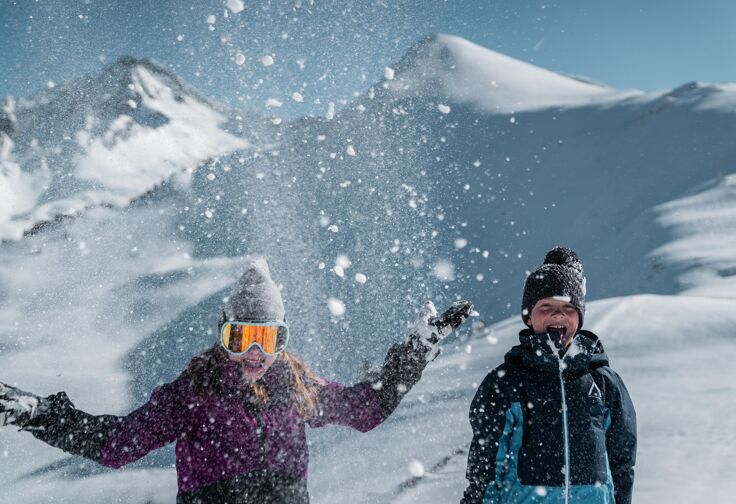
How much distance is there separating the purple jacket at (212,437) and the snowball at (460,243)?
14373 mm

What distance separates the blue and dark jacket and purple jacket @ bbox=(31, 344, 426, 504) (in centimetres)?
58

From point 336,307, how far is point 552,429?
431 inches

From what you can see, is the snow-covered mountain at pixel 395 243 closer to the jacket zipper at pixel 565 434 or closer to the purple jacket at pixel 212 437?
the jacket zipper at pixel 565 434

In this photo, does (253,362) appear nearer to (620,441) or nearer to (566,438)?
(566,438)

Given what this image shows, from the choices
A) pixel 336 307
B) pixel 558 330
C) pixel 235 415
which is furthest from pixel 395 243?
pixel 235 415

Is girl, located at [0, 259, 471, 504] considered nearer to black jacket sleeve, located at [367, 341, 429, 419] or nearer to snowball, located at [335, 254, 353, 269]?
black jacket sleeve, located at [367, 341, 429, 419]

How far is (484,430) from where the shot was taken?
1.79 metres

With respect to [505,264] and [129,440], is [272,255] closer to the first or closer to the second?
[505,264]

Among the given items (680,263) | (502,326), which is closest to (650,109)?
(680,263)

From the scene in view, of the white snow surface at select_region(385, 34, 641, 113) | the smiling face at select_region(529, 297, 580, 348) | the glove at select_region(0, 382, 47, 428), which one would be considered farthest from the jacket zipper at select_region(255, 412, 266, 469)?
the white snow surface at select_region(385, 34, 641, 113)

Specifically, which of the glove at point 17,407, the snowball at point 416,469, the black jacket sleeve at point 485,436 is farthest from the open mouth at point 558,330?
the snowball at point 416,469

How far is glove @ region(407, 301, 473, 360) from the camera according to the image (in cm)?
211

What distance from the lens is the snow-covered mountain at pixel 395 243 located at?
4.81 meters

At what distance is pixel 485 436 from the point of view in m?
1.79
